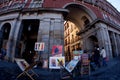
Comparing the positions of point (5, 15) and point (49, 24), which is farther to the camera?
point (5, 15)

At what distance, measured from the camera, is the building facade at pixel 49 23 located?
17.5 metres

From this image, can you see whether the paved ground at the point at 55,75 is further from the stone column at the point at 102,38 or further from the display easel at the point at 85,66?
the stone column at the point at 102,38

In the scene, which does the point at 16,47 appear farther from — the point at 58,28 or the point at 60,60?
the point at 60,60

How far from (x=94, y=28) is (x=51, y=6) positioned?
8.65 meters

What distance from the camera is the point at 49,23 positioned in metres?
17.6

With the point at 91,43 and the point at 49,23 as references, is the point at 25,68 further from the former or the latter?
A: the point at 91,43

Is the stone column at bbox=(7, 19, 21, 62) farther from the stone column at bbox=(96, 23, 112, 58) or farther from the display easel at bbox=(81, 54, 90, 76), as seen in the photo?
the stone column at bbox=(96, 23, 112, 58)

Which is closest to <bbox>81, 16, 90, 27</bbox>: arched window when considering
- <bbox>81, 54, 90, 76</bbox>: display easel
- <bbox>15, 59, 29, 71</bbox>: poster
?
<bbox>81, 54, 90, 76</bbox>: display easel

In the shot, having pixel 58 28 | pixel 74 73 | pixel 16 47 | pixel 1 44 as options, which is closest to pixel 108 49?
pixel 58 28

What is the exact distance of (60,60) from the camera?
31.1 ft

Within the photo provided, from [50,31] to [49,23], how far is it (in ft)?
3.89

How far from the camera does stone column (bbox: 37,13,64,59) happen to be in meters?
16.8

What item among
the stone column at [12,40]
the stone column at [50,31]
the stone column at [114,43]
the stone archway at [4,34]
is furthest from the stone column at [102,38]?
the stone archway at [4,34]

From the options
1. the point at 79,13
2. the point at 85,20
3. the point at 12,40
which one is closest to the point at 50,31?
the point at 12,40
